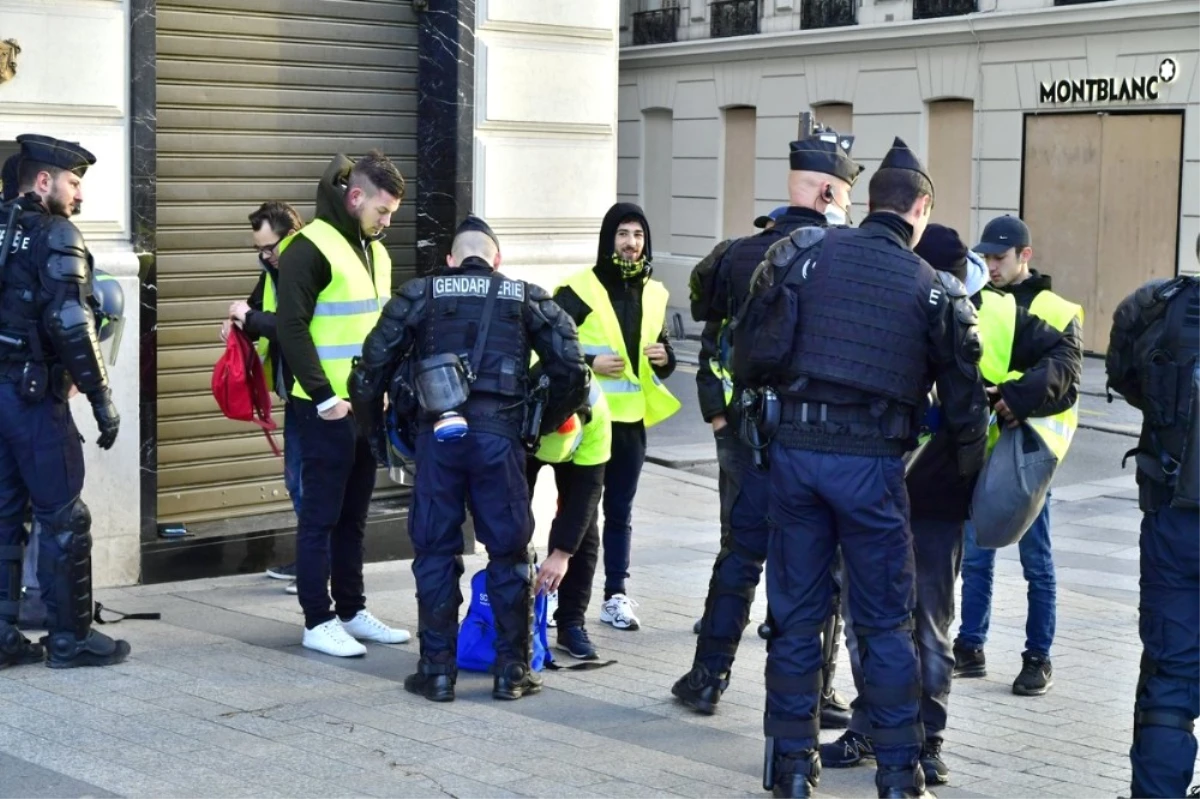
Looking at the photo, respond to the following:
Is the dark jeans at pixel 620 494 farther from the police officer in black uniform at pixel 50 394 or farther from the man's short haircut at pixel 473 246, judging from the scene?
the police officer in black uniform at pixel 50 394

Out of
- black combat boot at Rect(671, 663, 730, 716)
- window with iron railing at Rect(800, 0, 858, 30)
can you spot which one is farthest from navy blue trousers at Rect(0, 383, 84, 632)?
Answer: window with iron railing at Rect(800, 0, 858, 30)

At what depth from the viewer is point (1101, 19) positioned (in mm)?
22156

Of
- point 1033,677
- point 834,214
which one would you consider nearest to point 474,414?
point 834,214

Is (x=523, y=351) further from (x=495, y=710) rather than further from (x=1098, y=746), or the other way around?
(x=1098, y=746)

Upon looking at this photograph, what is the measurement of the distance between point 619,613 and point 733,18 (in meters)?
22.3

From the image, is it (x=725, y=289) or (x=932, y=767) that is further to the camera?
(x=725, y=289)

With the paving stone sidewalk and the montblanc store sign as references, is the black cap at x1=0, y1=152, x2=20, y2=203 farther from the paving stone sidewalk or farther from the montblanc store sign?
the montblanc store sign

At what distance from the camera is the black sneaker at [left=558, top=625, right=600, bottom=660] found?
7.45m

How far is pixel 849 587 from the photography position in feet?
18.6

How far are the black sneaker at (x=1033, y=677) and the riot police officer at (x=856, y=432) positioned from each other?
1.74 metres

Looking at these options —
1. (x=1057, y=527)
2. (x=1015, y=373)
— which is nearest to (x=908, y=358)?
(x=1015, y=373)

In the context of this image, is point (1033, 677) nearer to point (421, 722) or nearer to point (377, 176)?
point (421, 722)

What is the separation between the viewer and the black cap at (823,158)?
6.53 meters

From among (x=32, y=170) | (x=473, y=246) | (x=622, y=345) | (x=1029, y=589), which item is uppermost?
(x=32, y=170)
